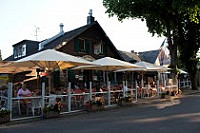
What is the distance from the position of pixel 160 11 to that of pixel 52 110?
1570 centimetres

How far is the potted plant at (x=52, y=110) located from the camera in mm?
9611

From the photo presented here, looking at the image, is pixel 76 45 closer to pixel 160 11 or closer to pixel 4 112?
pixel 160 11

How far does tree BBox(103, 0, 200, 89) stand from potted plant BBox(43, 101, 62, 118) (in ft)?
44.2

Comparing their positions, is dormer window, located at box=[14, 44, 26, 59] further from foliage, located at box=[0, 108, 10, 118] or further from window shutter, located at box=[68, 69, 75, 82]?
foliage, located at box=[0, 108, 10, 118]

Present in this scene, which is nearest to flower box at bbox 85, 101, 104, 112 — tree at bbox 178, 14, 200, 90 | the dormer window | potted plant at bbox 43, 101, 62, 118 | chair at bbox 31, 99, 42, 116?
potted plant at bbox 43, 101, 62, 118

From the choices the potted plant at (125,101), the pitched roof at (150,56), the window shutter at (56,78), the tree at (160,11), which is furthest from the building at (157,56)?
the potted plant at (125,101)

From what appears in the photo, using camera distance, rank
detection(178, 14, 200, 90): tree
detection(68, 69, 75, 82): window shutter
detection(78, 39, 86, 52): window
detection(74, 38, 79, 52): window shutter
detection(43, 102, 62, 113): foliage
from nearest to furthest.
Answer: detection(43, 102, 62, 113): foliage, detection(68, 69, 75, 82): window shutter, detection(74, 38, 79, 52): window shutter, detection(78, 39, 86, 52): window, detection(178, 14, 200, 90): tree

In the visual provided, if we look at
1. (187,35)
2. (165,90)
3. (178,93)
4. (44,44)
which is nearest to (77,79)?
(44,44)

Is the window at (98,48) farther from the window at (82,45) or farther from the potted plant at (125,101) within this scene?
the potted plant at (125,101)

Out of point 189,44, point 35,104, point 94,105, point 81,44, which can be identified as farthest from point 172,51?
point 35,104

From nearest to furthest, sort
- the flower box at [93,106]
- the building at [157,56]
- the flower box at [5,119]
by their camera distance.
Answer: the flower box at [5,119] < the flower box at [93,106] < the building at [157,56]

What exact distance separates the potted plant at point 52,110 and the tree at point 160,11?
13.5m

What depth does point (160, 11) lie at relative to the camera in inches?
850

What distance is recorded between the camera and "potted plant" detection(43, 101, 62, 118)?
9611 millimetres
